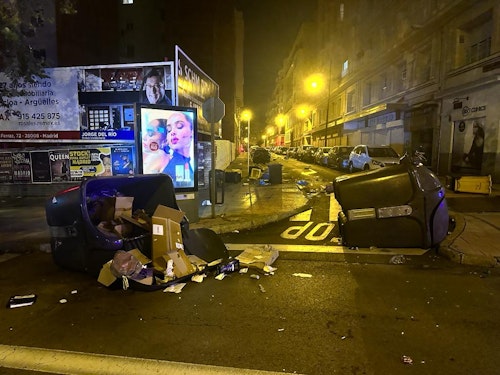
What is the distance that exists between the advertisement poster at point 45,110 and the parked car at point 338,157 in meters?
17.5

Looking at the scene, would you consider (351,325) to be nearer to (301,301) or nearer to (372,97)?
(301,301)

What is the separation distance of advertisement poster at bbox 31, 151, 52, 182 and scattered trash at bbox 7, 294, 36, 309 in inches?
372

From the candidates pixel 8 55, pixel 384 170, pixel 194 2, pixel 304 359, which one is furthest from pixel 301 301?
pixel 194 2

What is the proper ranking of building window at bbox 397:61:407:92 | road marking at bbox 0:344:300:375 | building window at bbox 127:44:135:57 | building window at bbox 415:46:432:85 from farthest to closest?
building window at bbox 127:44:135:57 → building window at bbox 397:61:407:92 → building window at bbox 415:46:432:85 → road marking at bbox 0:344:300:375

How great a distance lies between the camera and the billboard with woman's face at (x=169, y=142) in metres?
7.75

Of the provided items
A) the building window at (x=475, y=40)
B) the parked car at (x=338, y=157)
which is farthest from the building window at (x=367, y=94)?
the building window at (x=475, y=40)

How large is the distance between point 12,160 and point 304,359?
13433 mm

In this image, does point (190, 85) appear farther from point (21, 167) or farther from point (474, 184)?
point (474, 184)

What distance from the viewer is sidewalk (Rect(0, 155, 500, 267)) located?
6.05 m

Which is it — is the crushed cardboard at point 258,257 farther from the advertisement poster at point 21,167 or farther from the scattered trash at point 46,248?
the advertisement poster at point 21,167

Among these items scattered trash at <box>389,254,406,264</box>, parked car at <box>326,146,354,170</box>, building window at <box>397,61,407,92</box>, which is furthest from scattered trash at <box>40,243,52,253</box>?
building window at <box>397,61,407,92</box>

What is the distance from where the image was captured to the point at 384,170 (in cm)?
633

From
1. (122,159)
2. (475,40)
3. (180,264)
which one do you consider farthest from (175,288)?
(475,40)

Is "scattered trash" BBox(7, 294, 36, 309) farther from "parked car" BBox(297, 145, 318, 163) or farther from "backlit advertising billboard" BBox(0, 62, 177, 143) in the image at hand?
"parked car" BBox(297, 145, 318, 163)
